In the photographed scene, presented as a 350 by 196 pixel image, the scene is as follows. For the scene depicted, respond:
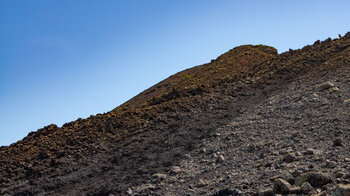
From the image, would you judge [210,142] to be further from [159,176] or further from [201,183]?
[201,183]

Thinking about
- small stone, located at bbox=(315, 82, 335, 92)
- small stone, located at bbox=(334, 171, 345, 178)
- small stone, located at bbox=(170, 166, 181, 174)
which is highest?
small stone, located at bbox=(315, 82, 335, 92)

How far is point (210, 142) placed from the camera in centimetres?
1078

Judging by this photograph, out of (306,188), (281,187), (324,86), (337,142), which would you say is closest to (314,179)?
→ (306,188)

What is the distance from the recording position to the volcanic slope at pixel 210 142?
7742mm

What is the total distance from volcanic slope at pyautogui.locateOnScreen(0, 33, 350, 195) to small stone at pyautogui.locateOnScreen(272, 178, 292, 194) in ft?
0.50

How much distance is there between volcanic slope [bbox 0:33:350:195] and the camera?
7.74 metres

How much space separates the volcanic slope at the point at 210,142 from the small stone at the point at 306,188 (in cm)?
5

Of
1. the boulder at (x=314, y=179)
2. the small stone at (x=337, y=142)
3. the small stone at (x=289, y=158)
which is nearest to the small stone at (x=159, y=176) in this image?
the small stone at (x=289, y=158)

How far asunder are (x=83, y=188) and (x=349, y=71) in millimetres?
10797

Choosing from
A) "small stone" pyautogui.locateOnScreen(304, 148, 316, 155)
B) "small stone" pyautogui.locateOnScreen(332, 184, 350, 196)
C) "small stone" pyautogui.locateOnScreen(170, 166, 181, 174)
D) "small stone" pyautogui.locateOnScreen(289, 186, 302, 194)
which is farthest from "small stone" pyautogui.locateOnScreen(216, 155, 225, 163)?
"small stone" pyautogui.locateOnScreen(332, 184, 350, 196)

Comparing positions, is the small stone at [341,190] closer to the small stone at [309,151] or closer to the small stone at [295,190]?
the small stone at [295,190]

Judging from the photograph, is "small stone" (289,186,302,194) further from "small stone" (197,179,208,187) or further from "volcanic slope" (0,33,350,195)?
"small stone" (197,179,208,187)

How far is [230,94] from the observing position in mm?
15602

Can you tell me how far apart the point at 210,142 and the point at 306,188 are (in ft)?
16.9
